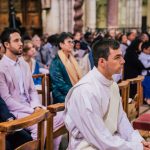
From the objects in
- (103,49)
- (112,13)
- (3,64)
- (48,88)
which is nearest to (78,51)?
(48,88)

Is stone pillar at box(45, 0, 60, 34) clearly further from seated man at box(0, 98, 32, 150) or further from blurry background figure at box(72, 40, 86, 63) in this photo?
seated man at box(0, 98, 32, 150)

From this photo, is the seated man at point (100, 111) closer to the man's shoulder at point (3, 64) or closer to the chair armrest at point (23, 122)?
the chair armrest at point (23, 122)

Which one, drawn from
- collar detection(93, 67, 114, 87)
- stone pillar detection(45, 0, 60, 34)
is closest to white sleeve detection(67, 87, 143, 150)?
collar detection(93, 67, 114, 87)

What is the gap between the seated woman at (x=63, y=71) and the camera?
13.7 ft

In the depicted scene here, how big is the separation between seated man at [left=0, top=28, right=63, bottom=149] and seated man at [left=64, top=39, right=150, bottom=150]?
2.61 ft

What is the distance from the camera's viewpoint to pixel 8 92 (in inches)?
130

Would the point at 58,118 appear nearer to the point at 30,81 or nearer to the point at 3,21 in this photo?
the point at 30,81

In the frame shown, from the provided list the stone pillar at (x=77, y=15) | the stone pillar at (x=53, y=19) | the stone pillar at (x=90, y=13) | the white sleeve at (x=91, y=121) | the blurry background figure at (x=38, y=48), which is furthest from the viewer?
the stone pillar at (x=90, y=13)

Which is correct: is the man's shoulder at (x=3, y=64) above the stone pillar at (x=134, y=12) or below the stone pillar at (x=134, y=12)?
below

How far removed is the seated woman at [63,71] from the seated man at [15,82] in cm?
61

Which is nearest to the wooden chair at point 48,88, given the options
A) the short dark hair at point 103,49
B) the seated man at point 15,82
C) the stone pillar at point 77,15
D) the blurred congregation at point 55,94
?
the blurred congregation at point 55,94

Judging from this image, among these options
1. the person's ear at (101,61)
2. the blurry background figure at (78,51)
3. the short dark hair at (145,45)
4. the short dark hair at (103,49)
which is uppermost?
the short dark hair at (103,49)

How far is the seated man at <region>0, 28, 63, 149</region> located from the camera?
327cm

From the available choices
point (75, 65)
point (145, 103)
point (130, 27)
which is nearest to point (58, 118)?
point (75, 65)
